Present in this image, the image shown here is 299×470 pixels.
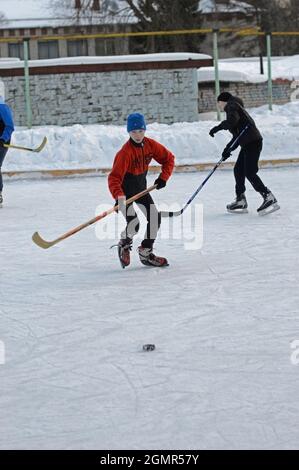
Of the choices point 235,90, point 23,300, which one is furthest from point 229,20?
point 23,300

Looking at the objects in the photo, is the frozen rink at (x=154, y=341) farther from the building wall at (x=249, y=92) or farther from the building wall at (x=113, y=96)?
the building wall at (x=249, y=92)

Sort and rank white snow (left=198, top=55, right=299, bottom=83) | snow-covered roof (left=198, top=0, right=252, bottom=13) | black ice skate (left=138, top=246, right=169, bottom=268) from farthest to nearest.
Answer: snow-covered roof (left=198, top=0, right=252, bottom=13), white snow (left=198, top=55, right=299, bottom=83), black ice skate (left=138, top=246, right=169, bottom=268)

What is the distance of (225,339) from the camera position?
511cm

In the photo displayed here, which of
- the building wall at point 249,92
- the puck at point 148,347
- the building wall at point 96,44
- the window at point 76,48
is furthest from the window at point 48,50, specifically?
the puck at point 148,347

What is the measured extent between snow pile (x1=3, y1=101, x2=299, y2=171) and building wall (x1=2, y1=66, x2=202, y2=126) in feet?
10.6

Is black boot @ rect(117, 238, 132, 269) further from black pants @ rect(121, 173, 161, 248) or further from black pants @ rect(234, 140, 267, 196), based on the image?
black pants @ rect(234, 140, 267, 196)

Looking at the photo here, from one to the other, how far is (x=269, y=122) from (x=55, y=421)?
1224 centimetres

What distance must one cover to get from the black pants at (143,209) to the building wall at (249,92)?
43.3 feet

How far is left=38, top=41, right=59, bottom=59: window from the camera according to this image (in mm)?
35875

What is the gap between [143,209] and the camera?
715 centimetres

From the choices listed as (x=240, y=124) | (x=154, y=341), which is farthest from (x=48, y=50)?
(x=154, y=341)

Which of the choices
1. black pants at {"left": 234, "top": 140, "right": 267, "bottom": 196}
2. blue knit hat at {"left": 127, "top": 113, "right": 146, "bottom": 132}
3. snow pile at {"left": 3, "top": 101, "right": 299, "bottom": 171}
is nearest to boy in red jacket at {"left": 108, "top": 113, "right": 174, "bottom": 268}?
blue knit hat at {"left": 127, "top": 113, "right": 146, "bottom": 132}

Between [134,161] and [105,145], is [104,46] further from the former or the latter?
[134,161]

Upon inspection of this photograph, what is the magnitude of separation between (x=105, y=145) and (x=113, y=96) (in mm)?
4053
